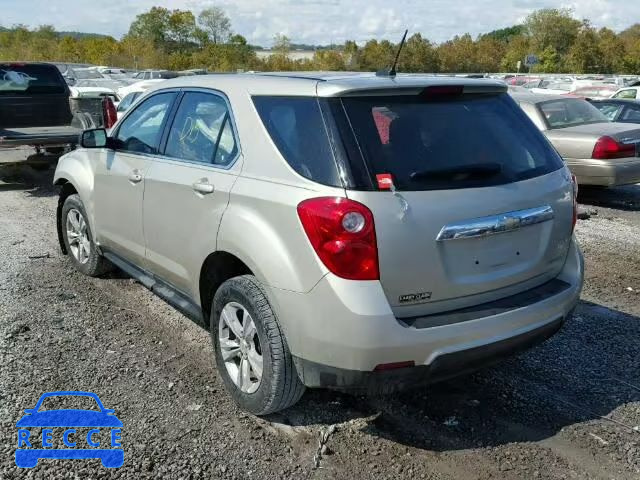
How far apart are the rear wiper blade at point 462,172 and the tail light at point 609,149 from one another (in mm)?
6325

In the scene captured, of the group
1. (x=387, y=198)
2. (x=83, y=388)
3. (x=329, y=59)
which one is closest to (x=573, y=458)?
(x=387, y=198)

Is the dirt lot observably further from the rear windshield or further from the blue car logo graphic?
the rear windshield

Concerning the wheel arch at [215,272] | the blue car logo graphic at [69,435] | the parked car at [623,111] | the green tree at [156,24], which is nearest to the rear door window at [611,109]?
the parked car at [623,111]

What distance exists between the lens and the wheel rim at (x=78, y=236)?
5.45m

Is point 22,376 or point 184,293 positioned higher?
point 184,293

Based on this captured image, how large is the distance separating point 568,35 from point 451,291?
8087 cm

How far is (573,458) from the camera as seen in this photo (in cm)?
301

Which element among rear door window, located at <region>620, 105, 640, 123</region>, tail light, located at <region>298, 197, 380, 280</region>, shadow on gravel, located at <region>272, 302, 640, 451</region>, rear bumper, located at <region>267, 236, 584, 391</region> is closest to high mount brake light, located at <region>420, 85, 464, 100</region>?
tail light, located at <region>298, 197, 380, 280</region>

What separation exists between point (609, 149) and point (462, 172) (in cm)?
662

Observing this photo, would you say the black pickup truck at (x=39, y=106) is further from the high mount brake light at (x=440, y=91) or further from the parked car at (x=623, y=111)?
the parked car at (x=623, y=111)

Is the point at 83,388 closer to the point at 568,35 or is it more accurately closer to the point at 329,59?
the point at 329,59

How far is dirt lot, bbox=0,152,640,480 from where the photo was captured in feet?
9.73

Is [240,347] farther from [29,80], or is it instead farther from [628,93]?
[628,93]

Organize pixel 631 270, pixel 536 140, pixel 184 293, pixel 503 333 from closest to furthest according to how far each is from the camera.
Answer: pixel 503 333, pixel 536 140, pixel 184 293, pixel 631 270
